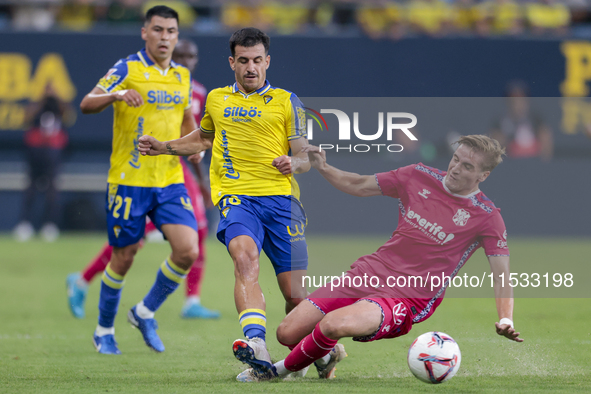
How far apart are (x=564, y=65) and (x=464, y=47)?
2131mm

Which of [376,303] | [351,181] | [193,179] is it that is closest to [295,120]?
[351,181]

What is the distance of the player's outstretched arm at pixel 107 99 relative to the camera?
17.9ft

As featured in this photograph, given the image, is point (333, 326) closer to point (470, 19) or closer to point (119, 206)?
point (119, 206)

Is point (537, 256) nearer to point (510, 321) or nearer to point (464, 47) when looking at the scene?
point (510, 321)

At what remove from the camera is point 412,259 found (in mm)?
4750

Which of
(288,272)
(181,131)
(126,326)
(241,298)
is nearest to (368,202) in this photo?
(288,272)

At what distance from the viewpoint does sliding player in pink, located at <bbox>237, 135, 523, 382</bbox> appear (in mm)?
4531

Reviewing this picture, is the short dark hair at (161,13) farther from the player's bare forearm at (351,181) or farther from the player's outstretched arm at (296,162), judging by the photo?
the player's bare forearm at (351,181)

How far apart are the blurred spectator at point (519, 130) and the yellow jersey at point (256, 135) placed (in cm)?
131

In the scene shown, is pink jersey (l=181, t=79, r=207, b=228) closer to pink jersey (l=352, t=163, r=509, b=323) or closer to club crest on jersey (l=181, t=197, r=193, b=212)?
club crest on jersey (l=181, t=197, r=193, b=212)

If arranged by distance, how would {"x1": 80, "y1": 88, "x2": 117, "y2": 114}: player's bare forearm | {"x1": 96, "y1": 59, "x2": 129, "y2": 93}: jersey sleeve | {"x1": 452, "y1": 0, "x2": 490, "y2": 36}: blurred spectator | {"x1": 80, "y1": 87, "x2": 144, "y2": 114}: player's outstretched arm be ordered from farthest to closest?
{"x1": 452, "y1": 0, "x2": 490, "y2": 36}: blurred spectator, {"x1": 96, "y1": 59, "x2": 129, "y2": 93}: jersey sleeve, {"x1": 80, "y1": 88, "x2": 117, "y2": 114}: player's bare forearm, {"x1": 80, "y1": 87, "x2": 144, "y2": 114}: player's outstretched arm

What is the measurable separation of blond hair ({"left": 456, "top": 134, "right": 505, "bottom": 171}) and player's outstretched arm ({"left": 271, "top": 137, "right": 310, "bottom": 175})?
0.96 meters

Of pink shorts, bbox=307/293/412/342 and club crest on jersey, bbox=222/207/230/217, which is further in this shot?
club crest on jersey, bbox=222/207/230/217

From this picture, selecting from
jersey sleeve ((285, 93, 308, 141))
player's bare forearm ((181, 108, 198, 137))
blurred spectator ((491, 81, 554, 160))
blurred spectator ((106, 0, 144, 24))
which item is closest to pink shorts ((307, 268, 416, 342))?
jersey sleeve ((285, 93, 308, 141))
